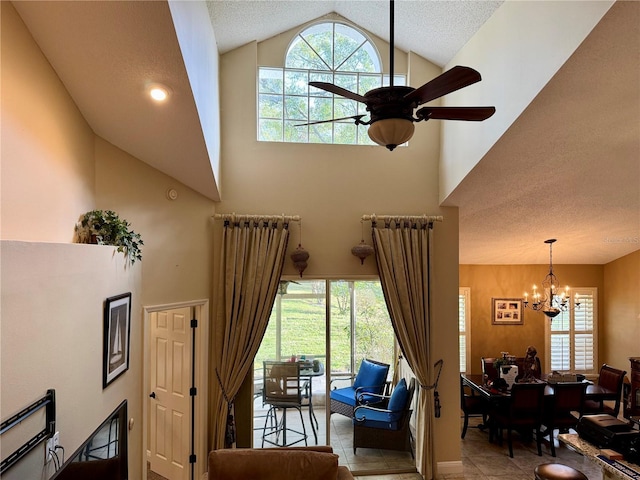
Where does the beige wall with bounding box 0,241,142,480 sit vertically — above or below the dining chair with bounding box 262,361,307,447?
above

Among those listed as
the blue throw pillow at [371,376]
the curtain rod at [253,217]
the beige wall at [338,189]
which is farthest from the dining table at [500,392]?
the curtain rod at [253,217]

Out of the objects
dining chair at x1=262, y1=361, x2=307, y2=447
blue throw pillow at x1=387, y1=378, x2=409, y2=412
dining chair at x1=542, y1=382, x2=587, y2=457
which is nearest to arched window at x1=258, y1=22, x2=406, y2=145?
dining chair at x1=262, y1=361, x2=307, y2=447

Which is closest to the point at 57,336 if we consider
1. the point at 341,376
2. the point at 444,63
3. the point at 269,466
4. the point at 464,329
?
the point at 269,466

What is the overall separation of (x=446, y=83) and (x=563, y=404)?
199 inches

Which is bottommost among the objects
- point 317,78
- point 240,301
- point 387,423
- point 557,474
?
point 387,423

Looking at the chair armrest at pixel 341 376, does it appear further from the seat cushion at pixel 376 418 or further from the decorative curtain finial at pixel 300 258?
the decorative curtain finial at pixel 300 258

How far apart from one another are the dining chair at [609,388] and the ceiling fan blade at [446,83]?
563 cm

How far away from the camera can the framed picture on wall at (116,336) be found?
294cm

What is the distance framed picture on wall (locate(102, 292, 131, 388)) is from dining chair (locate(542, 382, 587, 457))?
5.18 metres

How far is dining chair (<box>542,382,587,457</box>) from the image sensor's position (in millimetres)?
5391

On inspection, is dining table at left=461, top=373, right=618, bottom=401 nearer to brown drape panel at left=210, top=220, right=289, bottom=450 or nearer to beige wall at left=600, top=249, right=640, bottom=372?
beige wall at left=600, top=249, right=640, bottom=372

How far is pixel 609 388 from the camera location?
6145mm

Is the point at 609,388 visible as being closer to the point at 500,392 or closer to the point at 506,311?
the point at 506,311

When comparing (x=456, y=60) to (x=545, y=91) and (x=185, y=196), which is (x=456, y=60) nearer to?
(x=545, y=91)
